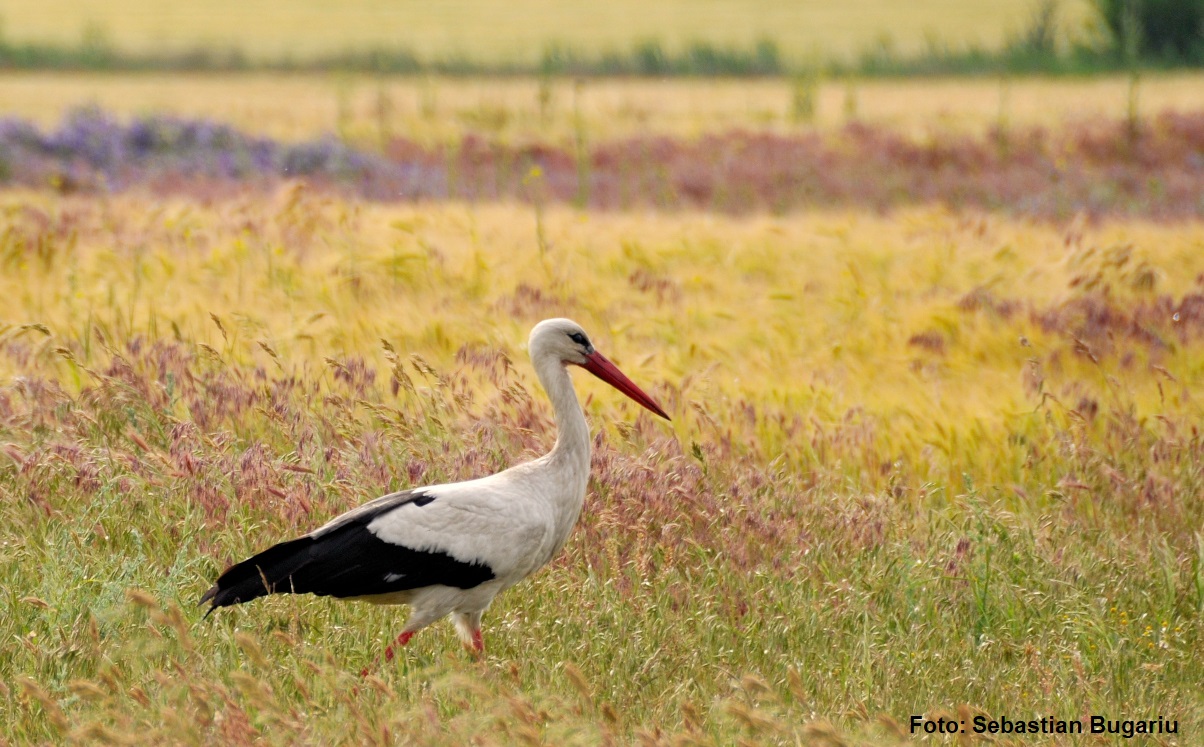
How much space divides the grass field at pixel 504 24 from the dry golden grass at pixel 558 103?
3.94 m

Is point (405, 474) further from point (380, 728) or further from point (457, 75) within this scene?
point (457, 75)

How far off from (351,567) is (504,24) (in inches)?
1428

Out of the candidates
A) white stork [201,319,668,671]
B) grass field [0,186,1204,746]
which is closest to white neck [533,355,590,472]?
white stork [201,319,668,671]

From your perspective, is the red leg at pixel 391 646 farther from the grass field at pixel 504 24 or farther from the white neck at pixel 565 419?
the grass field at pixel 504 24

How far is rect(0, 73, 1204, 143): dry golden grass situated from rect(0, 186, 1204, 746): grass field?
26.8 ft

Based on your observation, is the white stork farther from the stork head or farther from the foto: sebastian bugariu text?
the foto: sebastian bugariu text

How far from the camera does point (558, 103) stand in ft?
74.8

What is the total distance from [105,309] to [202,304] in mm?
Answer: 582

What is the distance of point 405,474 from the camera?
524cm

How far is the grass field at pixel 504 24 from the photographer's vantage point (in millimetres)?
33156

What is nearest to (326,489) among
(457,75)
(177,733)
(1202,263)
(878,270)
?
(177,733)

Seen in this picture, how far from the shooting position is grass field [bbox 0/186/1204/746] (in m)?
3.75

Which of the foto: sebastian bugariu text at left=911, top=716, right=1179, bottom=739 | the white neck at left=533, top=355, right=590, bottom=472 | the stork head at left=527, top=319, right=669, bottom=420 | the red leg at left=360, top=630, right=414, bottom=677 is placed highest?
the stork head at left=527, top=319, right=669, bottom=420

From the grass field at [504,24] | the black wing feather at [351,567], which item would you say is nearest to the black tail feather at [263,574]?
the black wing feather at [351,567]
